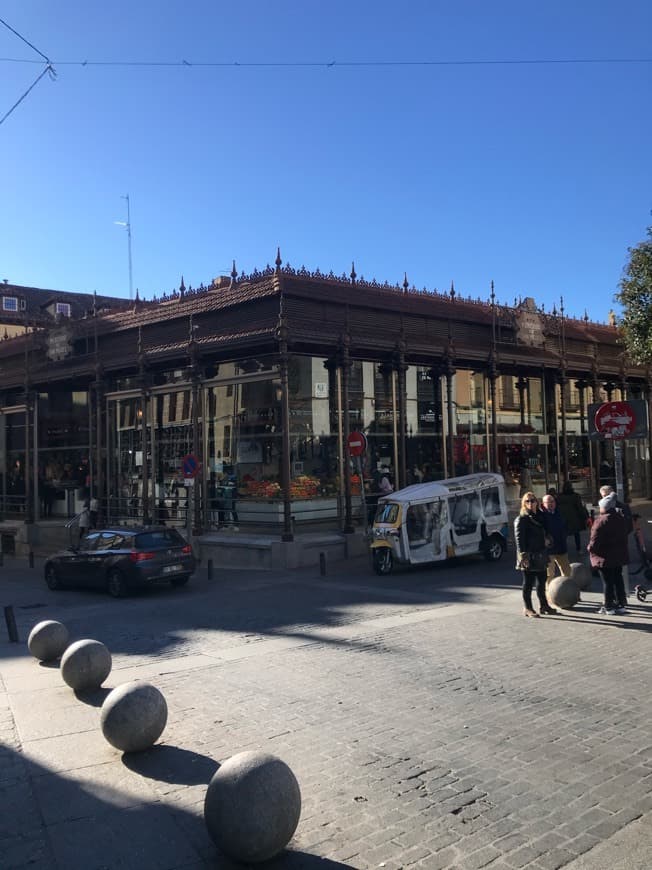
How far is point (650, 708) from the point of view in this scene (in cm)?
693

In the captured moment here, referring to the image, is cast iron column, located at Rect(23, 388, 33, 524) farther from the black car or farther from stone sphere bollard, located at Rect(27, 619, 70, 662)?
stone sphere bollard, located at Rect(27, 619, 70, 662)

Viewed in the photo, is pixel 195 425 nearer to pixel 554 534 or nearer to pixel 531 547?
pixel 554 534

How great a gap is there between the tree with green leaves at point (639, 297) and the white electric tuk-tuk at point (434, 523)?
5064 mm

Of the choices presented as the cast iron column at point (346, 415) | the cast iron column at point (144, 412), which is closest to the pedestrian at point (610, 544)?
the cast iron column at point (346, 415)

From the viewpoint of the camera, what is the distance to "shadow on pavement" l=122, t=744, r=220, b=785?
573cm

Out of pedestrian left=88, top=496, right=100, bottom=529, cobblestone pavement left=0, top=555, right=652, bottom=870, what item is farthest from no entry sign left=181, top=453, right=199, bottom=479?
cobblestone pavement left=0, top=555, right=652, bottom=870

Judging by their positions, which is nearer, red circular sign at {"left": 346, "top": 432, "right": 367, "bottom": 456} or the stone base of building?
red circular sign at {"left": 346, "top": 432, "right": 367, "bottom": 456}

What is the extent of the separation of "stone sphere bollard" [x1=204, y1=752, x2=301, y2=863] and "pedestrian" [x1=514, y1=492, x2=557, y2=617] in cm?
740

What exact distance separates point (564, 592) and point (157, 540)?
9139 millimetres

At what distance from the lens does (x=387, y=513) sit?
17344 mm

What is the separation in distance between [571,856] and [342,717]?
2.97 meters

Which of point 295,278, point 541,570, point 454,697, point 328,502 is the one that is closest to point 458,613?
point 541,570

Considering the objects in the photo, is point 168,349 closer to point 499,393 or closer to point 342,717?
point 499,393

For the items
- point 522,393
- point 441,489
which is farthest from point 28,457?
point 522,393
